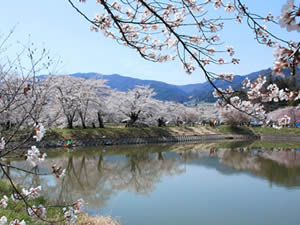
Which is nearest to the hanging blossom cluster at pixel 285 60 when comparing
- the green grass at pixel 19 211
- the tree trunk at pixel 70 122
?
the green grass at pixel 19 211

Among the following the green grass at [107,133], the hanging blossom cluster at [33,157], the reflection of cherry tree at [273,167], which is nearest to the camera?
the hanging blossom cluster at [33,157]

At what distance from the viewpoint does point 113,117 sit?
76.2 ft

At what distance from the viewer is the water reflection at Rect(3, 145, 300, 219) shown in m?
6.57

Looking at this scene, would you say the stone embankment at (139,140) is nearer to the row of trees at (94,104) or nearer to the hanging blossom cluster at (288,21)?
the row of trees at (94,104)

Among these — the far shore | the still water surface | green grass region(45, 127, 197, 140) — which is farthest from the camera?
green grass region(45, 127, 197, 140)

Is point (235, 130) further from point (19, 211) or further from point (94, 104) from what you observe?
point (19, 211)

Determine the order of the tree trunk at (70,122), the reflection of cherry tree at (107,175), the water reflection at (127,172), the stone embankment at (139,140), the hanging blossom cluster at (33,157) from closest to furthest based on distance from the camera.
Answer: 1. the hanging blossom cluster at (33,157)
2. the reflection of cherry tree at (107,175)
3. the water reflection at (127,172)
4. the stone embankment at (139,140)
5. the tree trunk at (70,122)

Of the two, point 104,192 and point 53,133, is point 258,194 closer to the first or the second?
point 104,192

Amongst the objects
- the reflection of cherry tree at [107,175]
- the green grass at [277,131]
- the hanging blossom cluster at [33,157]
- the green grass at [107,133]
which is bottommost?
the reflection of cherry tree at [107,175]

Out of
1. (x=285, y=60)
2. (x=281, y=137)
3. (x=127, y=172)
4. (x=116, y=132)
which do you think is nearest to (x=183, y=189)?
(x=127, y=172)

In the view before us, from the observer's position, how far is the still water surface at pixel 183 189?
4.92 meters

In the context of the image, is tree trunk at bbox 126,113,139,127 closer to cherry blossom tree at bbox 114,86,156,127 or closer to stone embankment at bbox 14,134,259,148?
cherry blossom tree at bbox 114,86,156,127

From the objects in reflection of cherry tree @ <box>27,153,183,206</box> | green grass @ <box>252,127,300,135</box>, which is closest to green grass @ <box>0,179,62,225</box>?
reflection of cherry tree @ <box>27,153,183,206</box>

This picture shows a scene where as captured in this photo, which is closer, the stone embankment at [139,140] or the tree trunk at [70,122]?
the stone embankment at [139,140]
